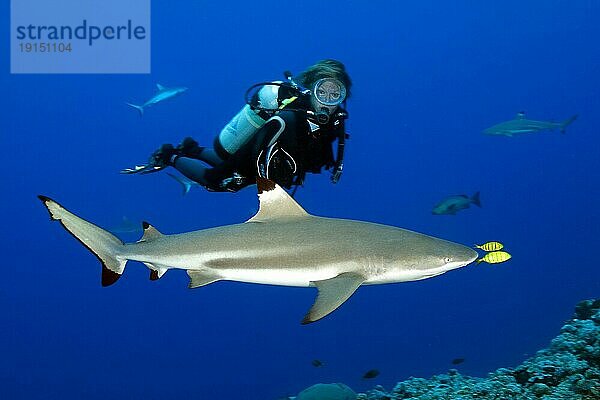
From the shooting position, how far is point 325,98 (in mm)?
6109

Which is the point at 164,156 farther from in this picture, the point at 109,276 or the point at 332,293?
the point at 332,293

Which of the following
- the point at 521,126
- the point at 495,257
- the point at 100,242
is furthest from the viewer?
the point at 521,126

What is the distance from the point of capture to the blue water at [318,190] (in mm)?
39906

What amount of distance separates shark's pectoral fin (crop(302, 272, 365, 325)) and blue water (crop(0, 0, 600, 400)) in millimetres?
30177

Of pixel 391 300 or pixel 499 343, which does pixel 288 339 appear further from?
pixel 499 343

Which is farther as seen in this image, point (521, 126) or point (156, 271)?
point (521, 126)

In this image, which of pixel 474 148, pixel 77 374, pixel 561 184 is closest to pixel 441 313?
pixel 561 184

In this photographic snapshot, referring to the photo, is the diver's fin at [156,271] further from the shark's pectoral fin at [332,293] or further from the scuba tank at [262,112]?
the scuba tank at [262,112]

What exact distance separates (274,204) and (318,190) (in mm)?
53626

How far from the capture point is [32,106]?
194 ft

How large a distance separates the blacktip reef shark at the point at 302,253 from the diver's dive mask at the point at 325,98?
2.08m

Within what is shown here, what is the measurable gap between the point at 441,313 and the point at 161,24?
1912 inches

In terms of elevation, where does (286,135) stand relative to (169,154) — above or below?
below

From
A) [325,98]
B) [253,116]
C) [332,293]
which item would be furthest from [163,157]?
[332,293]
